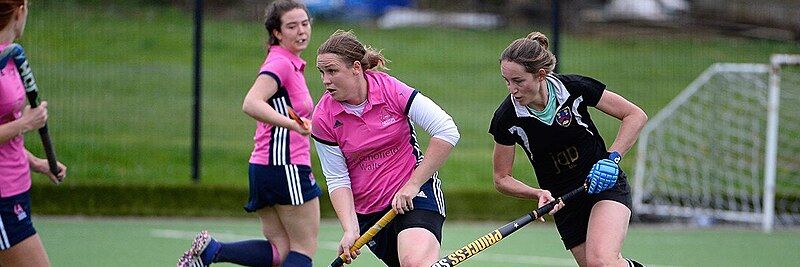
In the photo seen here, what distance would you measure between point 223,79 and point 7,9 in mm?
5907

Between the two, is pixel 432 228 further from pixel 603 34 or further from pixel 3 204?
pixel 603 34

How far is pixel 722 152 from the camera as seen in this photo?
9664 mm

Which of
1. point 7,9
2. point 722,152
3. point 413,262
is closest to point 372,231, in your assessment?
point 413,262

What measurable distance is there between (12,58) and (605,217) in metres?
2.21

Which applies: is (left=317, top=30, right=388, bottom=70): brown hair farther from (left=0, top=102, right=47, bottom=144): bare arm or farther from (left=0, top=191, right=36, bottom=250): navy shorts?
(left=0, top=191, right=36, bottom=250): navy shorts

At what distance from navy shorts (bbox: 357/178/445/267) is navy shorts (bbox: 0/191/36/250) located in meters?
1.27

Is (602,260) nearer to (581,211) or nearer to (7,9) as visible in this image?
(581,211)

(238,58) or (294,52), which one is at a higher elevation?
(294,52)

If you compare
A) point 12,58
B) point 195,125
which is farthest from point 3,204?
point 195,125

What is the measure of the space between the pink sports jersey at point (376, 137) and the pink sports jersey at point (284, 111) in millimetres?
650

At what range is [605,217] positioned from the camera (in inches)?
185

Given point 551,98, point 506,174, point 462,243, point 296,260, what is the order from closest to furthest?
point 551,98 → point 506,174 → point 296,260 → point 462,243

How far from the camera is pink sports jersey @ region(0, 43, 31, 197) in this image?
398 cm

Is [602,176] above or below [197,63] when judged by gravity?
above
